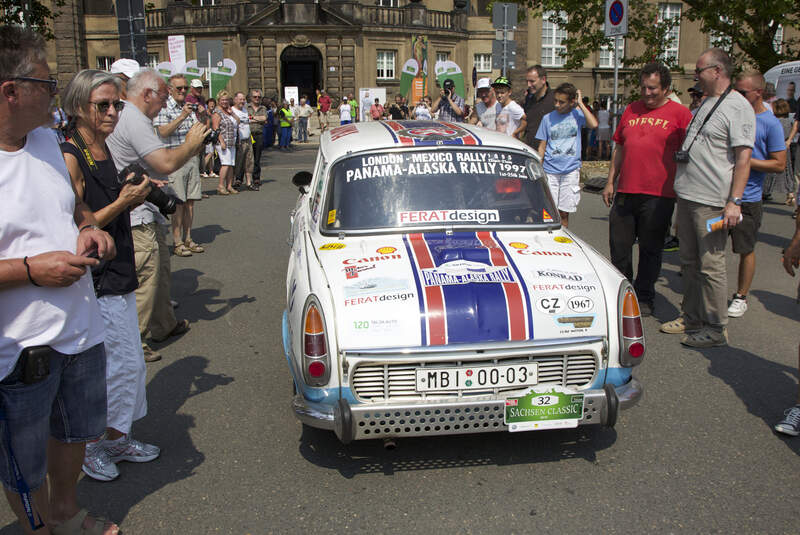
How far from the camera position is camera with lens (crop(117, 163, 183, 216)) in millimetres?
3439

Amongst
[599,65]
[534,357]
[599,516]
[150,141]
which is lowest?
[599,516]

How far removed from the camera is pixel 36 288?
249 centimetres

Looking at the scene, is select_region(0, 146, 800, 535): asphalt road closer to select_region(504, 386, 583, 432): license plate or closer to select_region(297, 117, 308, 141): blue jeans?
select_region(504, 386, 583, 432): license plate

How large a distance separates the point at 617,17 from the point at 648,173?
7874 millimetres

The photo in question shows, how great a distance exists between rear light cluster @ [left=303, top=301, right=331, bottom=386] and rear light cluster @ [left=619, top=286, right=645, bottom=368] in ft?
5.16

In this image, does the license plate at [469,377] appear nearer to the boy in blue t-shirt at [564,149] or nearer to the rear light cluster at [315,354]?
the rear light cluster at [315,354]

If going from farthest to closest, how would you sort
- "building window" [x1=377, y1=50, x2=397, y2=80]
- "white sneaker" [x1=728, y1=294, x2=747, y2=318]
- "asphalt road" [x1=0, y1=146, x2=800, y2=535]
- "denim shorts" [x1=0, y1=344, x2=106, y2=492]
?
"building window" [x1=377, y1=50, x2=397, y2=80] < "white sneaker" [x1=728, y1=294, x2=747, y2=318] < "asphalt road" [x1=0, y1=146, x2=800, y2=535] < "denim shorts" [x1=0, y1=344, x2=106, y2=492]

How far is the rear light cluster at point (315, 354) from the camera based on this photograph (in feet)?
11.8

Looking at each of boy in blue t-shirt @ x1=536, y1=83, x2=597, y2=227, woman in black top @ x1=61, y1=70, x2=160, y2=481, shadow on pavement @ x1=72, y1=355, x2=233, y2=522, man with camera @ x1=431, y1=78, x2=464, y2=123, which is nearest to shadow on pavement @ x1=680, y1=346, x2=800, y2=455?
boy in blue t-shirt @ x1=536, y1=83, x2=597, y2=227

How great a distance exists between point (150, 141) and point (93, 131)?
0.87m

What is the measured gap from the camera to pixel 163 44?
144 ft

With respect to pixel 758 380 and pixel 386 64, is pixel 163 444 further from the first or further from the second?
pixel 386 64

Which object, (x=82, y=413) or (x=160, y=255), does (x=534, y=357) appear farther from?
(x=160, y=255)

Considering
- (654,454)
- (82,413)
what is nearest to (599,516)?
(654,454)
